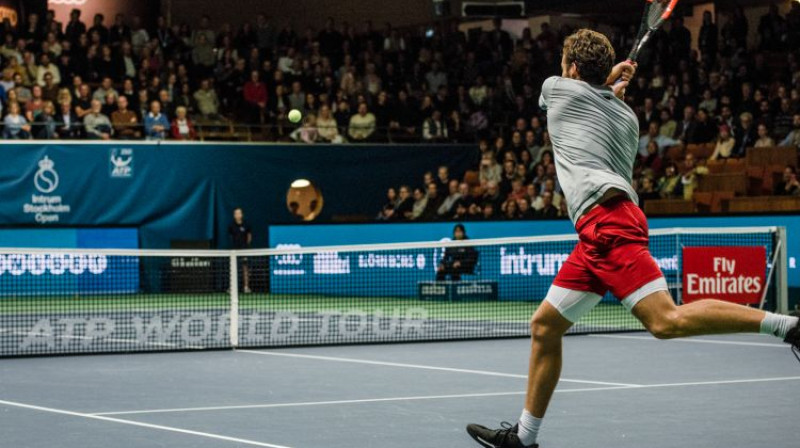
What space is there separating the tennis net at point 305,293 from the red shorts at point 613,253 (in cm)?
773

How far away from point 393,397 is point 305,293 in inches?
490

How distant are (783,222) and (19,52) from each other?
48.9 feet

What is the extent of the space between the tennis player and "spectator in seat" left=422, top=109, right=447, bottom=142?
19755mm

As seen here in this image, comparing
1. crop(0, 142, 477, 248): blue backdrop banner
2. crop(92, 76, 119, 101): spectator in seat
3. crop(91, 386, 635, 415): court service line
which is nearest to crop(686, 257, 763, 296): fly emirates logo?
crop(91, 386, 635, 415): court service line

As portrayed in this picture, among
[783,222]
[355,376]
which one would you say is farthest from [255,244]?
[355,376]

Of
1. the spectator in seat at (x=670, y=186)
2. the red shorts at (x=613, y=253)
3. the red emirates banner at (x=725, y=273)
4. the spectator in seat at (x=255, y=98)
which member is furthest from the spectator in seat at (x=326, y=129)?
the red shorts at (x=613, y=253)

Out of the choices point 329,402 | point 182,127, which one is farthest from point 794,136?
point 329,402

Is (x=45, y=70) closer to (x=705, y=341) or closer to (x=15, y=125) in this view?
(x=15, y=125)

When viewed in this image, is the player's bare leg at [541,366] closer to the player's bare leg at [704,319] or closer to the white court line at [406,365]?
the player's bare leg at [704,319]

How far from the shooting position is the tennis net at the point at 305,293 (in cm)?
1421

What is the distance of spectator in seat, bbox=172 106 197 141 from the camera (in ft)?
79.3

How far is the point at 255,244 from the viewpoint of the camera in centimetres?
2553

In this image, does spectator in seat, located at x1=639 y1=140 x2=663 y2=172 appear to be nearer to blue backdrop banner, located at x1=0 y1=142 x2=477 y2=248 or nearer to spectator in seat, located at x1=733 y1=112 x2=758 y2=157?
spectator in seat, located at x1=733 y1=112 x2=758 y2=157

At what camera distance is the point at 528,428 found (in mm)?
6242
